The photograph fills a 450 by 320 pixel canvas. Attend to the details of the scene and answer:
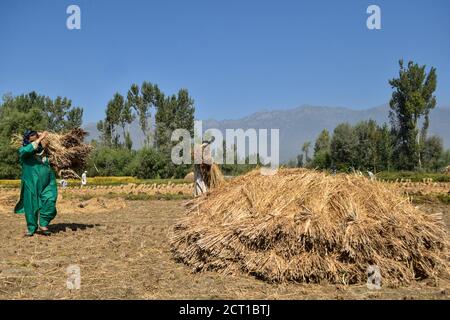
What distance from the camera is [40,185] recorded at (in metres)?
9.98

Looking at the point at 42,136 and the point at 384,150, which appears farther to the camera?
the point at 384,150

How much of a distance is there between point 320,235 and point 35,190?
6409 millimetres

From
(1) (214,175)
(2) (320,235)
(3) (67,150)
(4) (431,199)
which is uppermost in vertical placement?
(3) (67,150)

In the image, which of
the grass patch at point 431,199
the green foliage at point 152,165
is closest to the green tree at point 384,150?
the green foliage at point 152,165

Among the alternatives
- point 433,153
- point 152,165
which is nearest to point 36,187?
point 152,165

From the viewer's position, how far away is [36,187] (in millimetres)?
9945

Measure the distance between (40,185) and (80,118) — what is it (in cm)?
5859

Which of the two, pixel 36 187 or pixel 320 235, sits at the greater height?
pixel 36 187

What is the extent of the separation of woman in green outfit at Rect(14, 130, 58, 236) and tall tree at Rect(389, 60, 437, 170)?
142ft

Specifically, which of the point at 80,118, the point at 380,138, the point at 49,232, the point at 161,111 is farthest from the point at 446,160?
the point at 49,232

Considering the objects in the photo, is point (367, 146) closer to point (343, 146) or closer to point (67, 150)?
point (343, 146)

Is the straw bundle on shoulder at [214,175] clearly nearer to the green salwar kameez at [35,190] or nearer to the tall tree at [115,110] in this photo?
the green salwar kameez at [35,190]

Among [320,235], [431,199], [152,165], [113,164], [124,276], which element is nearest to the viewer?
[320,235]
